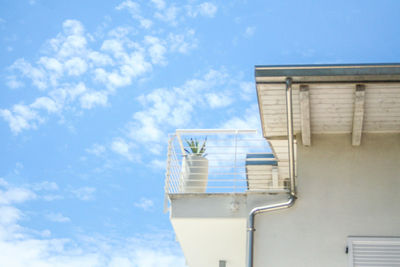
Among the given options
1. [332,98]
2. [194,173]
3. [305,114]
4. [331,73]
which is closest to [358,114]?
[332,98]

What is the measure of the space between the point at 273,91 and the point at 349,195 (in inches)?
78.8

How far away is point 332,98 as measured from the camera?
7.50 meters

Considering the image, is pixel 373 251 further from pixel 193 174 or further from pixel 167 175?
pixel 167 175

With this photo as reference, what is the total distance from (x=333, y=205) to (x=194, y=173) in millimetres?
2271

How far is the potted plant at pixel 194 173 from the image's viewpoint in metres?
8.57

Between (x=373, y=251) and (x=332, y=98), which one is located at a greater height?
(x=332, y=98)

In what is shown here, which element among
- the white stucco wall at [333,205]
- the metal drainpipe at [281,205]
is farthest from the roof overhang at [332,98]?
the metal drainpipe at [281,205]

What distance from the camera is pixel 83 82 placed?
215ft

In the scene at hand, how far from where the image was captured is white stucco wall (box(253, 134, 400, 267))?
7.58m

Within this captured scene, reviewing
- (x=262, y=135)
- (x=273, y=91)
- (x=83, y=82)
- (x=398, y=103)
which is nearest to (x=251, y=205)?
(x=262, y=135)

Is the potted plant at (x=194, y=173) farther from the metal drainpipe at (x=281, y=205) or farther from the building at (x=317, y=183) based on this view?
the metal drainpipe at (x=281, y=205)

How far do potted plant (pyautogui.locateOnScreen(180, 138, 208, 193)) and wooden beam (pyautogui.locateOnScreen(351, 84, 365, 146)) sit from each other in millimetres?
2459

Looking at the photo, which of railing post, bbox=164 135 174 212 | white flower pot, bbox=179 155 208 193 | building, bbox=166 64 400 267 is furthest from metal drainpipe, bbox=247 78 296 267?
railing post, bbox=164 135 174 212

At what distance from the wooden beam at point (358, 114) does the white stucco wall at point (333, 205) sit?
0.17 metres
